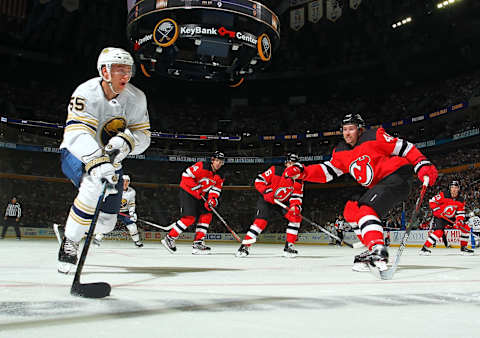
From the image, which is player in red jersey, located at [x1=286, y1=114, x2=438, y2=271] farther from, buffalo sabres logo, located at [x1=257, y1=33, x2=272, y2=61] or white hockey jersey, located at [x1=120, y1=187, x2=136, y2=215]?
white hockey jersey, located at [x1=120, y1=187, x2=136, y2=215]

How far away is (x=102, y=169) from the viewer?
2848 mm

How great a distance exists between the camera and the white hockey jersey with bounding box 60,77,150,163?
309 cm

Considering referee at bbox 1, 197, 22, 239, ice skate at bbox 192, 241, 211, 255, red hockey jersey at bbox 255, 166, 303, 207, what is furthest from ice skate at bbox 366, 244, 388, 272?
referee at bbox 1, 197, 22, 239

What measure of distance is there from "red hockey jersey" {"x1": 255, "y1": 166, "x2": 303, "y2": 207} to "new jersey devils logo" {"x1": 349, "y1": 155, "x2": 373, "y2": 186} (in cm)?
343

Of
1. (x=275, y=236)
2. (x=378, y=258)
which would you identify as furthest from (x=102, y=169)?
(x=275, y=236)

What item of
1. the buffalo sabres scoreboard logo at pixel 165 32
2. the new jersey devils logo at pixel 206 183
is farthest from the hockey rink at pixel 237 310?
the buffalo sabres scoreboard logo at pixel 165 32

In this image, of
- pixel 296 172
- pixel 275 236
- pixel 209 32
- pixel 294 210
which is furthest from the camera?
pixel 275 236

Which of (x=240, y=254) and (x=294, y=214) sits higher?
(x=294, y=214)

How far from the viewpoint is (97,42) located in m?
26.7

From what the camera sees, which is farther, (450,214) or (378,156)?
(450,214)

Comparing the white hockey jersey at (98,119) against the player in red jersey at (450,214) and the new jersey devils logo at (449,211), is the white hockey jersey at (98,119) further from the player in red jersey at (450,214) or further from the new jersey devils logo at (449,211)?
the new jersey devils logo at (449,211)

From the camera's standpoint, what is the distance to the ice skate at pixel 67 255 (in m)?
3.22

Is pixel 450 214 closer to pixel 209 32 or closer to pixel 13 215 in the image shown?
pixel 209 32

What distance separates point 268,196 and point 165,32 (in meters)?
4.45
